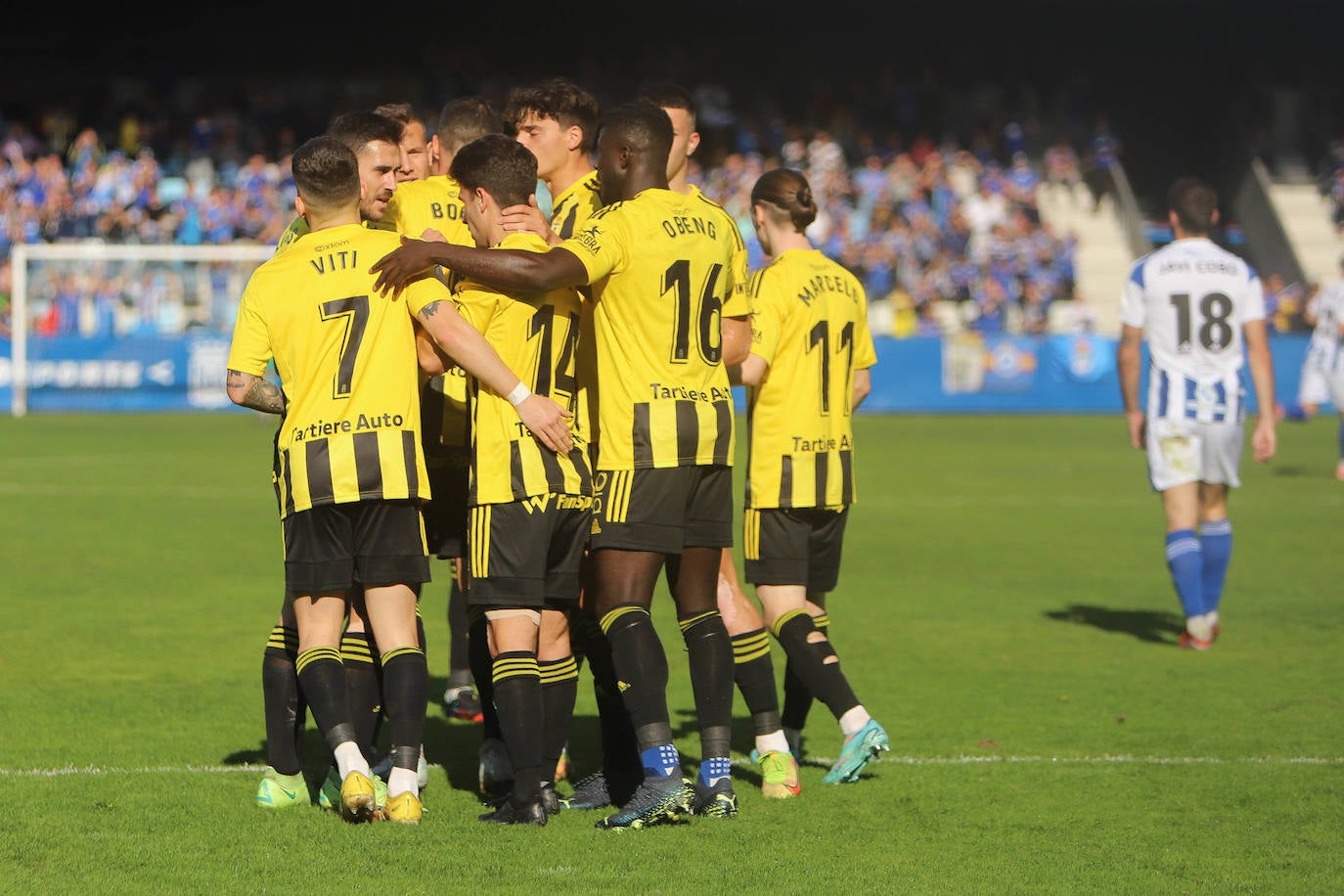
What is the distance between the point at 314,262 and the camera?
16.1ft

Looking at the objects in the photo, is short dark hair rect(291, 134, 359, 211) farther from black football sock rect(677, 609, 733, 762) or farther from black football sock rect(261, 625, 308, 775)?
black football sock rect(677, 609, 733, 762)

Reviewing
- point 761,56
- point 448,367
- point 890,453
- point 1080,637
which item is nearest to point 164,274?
point 890,453

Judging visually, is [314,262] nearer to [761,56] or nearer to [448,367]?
[448,367]

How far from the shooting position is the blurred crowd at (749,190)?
28797 millimetres

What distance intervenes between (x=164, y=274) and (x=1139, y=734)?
73.0ft

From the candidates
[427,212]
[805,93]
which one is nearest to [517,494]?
[427,212]

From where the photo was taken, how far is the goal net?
1008 inches

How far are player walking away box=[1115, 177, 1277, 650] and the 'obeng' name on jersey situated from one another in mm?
4613

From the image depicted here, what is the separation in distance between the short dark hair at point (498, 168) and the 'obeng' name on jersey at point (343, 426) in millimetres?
736

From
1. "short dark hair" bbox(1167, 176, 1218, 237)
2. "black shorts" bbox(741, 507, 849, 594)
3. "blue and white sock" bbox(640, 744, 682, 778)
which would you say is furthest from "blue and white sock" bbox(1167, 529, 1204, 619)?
"blue and white sock" bbox(640, 744, 682, 778)

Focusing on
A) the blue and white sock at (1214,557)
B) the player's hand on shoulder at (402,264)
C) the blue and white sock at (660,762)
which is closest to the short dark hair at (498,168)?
the player's hand on shoulder at (402,264)

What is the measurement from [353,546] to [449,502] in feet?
2.01

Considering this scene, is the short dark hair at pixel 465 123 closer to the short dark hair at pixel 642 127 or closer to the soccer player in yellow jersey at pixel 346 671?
the soccer player in yellow jersey at pixel 346 671

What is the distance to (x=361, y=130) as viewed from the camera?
17.4 feet
